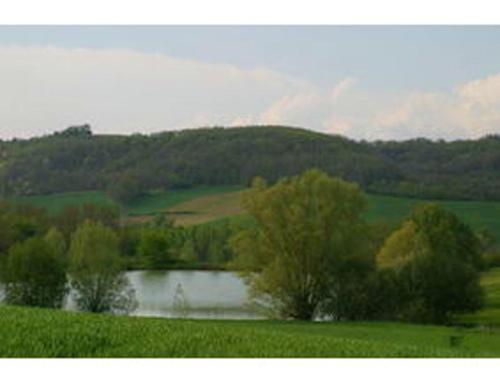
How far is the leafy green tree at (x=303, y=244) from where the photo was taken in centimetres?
4928

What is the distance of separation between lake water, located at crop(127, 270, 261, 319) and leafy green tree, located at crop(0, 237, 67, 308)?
5.76 m

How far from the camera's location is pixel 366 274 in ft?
161

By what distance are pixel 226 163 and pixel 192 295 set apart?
101417 millimetres

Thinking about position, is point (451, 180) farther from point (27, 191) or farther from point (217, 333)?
point (217, 333)

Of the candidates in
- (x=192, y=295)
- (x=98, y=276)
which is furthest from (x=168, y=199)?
(x=98, y=276)

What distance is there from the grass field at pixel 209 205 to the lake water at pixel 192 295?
26.2m

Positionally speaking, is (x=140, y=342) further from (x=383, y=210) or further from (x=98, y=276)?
(x=383, y=210)

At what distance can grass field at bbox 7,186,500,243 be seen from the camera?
11812 cm

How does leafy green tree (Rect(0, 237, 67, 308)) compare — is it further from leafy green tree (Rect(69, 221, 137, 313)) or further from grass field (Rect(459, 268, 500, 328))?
grass field (Rect(459, 268, 500, 328))

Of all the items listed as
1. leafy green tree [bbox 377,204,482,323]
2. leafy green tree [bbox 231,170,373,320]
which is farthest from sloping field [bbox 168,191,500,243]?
leafy green tree [bbox 231,170,373,320]

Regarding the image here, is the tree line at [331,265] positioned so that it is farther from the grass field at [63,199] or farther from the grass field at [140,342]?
the grass field at [63,199]

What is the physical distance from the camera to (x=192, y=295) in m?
64.8

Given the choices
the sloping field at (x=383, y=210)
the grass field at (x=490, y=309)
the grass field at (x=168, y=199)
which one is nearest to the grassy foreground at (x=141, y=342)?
the grass field at (x=490, y=309)
